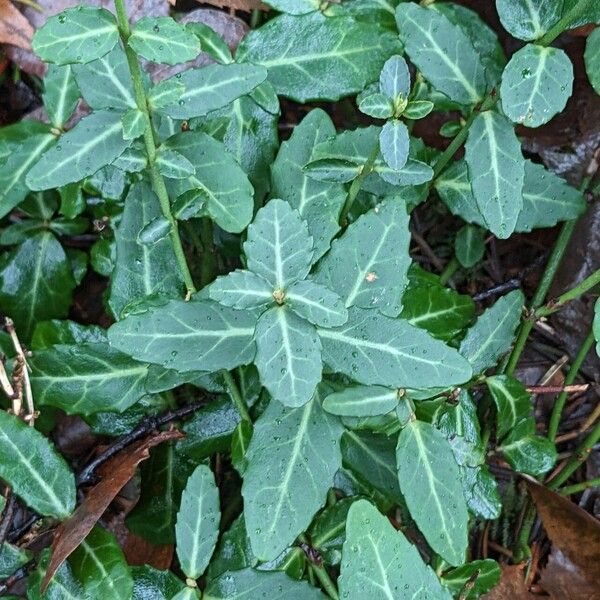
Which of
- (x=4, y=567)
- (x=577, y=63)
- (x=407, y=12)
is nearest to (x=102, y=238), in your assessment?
(x=4, y=567)

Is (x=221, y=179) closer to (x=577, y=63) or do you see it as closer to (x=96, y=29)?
(x=96, y=29)

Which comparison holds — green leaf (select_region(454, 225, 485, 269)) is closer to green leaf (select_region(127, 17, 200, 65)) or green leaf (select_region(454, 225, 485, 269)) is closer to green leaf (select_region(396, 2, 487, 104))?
green leaf (select_region(396, 2, 487, 104))

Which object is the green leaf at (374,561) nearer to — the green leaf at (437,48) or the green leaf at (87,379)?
the green leaf at (87,379)

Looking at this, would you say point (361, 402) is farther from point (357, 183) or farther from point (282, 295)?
point (357, 183)

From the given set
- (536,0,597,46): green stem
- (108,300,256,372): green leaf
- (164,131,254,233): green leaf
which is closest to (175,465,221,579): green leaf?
(108,300,256,372): green leaf

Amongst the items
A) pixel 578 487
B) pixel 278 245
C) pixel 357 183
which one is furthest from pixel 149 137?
pixel 578 487

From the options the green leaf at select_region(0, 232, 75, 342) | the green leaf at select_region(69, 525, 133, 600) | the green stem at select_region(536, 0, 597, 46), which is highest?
the green stem at select_region(536, 0, 597, 46)
